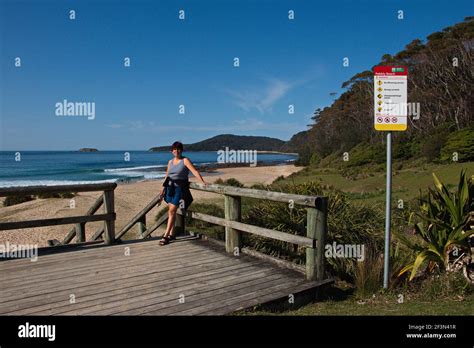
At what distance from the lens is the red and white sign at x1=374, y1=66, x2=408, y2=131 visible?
14.5 ft

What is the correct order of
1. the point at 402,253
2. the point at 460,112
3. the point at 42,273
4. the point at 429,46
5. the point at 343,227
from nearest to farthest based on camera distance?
1. the point at 42,273
2. the point at 402,253
3. the point at 343,227
4. the point at 460,112
5. the point at 429,46

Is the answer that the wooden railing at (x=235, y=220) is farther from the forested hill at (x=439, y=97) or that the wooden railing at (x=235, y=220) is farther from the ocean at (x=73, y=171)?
the forested hill at (x=439, y=97)

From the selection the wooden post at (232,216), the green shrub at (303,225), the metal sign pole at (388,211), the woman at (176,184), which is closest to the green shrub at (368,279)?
the metal sign pole at (388,211)

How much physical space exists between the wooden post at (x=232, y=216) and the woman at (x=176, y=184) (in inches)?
32.9

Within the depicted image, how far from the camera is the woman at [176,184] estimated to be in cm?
648

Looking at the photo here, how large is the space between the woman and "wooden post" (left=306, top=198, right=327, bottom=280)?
2.41m

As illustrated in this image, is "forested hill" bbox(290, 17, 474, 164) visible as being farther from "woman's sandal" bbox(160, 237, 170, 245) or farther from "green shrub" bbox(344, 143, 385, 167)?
"woman's sandal" bbox(160, 237, 170, 245)

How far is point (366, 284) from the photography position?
4.70m

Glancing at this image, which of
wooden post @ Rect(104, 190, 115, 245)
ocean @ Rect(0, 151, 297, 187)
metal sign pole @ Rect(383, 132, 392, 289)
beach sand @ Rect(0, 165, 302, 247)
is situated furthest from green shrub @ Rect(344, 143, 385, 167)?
metal sign pole @ Rect(383, 132, 392, 289)

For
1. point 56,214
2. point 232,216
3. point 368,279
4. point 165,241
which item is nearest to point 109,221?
point 165,241

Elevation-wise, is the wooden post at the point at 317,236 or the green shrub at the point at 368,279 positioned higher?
the wooden post at the point at 317,236
